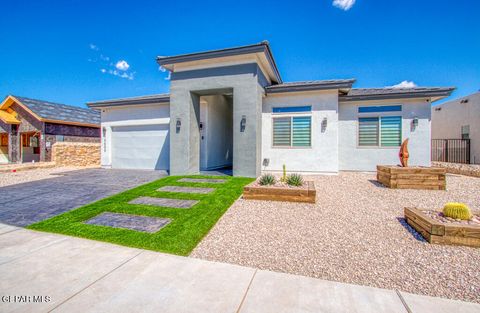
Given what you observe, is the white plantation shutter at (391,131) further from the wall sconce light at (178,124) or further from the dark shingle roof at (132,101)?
the dark shingle roof at (132,101)

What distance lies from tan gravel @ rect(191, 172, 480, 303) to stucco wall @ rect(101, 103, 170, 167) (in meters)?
8.30

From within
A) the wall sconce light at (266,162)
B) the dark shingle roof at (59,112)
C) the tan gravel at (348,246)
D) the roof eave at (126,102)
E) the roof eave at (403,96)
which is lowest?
the tan gravel at (348,246)

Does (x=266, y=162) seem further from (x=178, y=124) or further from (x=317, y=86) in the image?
(x=178, y=124)

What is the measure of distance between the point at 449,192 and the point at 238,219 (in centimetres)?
722

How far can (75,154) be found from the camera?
642 inches

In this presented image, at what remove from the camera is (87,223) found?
482 centimetres

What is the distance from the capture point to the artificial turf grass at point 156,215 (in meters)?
3.94

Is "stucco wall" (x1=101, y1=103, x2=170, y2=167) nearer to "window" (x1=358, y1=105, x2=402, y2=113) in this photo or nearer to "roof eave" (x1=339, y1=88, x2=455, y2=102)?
"roof eave" (x1=339, y1=88, x2=455, y2=102)

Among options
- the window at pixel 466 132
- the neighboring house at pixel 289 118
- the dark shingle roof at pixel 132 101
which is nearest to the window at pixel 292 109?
the neighboring house at pixel 289 118

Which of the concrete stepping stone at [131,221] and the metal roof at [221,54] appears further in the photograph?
the metal roof at [221,54]

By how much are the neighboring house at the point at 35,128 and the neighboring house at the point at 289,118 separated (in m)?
14.2

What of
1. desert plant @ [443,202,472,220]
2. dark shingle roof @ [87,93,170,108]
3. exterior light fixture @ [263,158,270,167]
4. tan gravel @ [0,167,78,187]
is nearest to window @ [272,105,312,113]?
exterior light fixture @ [263,158,270,167]

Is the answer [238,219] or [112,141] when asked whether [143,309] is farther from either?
[112,141]

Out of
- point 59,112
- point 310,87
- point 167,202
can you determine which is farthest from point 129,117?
point 59,112
